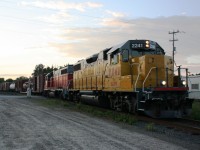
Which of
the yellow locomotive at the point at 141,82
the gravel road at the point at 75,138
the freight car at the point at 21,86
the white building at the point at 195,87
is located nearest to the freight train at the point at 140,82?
the yellow locomotive at the point at 141,82

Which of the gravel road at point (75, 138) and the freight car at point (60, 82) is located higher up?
the freight car at point (60, 82)

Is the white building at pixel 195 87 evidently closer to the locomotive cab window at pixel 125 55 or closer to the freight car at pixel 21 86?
the locomotive cab window at pixel 125 55

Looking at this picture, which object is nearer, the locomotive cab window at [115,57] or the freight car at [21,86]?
the locomotive cab window at [115,57]

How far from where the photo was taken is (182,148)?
8.35 m

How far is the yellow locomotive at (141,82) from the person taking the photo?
49.6 ft

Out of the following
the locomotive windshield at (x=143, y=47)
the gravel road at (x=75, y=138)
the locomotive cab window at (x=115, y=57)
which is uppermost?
the locomotive windshield at (x=143, y=47)

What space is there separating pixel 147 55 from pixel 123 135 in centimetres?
653

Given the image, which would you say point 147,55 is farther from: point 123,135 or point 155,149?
point 155,149

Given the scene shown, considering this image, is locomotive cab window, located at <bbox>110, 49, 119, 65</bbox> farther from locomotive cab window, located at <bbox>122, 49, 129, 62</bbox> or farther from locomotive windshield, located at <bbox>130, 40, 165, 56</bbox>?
locomotive windshield, located at <bbox>130, 40, 165, 56</bbox>

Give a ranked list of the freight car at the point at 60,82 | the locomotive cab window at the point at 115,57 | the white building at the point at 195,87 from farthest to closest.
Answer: the white building at the point at 195,87 < the freight car at the point at 60,82 < the locomotive cab window at the point at 115,57

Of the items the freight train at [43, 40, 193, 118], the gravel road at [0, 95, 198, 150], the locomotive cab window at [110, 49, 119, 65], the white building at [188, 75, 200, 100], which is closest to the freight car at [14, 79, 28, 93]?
the white building at [188, 75, 200, 100]

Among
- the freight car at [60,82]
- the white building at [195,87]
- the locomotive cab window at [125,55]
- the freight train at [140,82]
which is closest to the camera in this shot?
the freight train at [140,82]

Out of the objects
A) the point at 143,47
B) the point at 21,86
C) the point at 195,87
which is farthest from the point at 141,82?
the point at 21,86

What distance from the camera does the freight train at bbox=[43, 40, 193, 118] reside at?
15.1m
